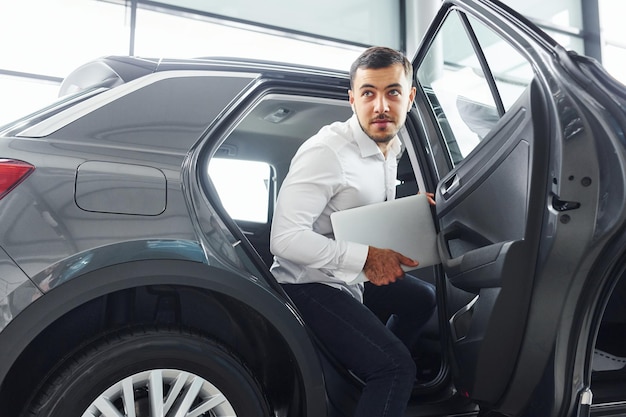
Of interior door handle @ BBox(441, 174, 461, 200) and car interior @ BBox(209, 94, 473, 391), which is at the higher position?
car interior @ BBox(209, 94, 473, 391)

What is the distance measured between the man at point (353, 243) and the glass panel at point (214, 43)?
4.06 meters

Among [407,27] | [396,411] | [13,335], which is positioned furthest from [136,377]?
[407,27]

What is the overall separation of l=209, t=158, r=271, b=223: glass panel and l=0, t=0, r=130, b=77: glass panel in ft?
9.33

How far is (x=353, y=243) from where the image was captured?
180 centimetres

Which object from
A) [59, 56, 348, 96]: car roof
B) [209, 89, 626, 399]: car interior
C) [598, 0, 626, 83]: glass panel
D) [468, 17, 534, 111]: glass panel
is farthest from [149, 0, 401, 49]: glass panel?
[468, 17, 534, 111]: glass panel

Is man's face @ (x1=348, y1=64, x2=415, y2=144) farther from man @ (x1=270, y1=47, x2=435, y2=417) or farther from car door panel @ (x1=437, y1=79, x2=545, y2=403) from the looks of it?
car door panel @ (x1=437, y1=79, x2=545, y2=403)

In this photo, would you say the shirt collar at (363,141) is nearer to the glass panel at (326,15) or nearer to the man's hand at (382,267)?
the man's hand at (382,267)

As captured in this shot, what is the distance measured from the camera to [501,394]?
66.6 inches

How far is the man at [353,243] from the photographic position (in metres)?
1.78

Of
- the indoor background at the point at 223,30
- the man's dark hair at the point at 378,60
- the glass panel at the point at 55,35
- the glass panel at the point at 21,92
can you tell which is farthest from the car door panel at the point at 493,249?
the glass panel at the point at 21,92

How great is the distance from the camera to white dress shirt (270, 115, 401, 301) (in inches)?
70.8

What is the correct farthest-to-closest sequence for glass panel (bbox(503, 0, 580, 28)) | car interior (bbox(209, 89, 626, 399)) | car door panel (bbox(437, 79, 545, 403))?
1. glass panel (bbox(503, 0, 580, 28))
2. car interior (bbox(209, 89, 626, 399))
3. car door panel (bbox(437, 79, 545, 403))

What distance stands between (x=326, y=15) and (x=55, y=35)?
3.29m

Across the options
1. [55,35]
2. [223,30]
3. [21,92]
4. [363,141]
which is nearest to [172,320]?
[363,141]
